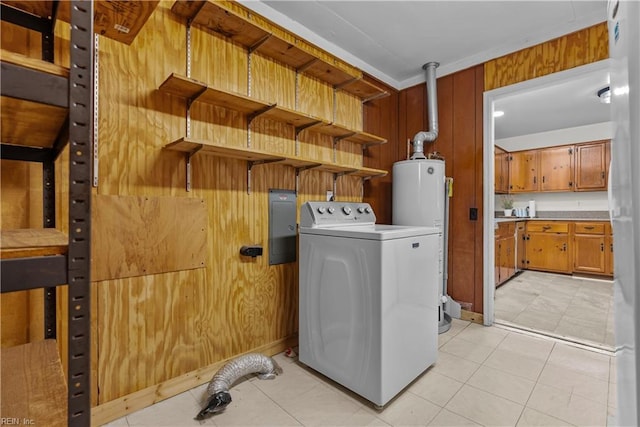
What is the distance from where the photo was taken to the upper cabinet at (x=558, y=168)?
4922 mm

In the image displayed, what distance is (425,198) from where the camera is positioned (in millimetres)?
2744

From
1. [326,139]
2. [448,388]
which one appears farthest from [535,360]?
[326,139]

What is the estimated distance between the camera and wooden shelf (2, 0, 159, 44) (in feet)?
3.52

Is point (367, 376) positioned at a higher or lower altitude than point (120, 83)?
lower

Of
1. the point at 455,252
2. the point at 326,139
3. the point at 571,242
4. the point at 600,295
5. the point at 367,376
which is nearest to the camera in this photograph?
the point at 367,376

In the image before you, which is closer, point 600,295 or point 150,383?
point 150,383

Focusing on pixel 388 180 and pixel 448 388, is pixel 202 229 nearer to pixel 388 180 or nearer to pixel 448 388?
pixel 448 388

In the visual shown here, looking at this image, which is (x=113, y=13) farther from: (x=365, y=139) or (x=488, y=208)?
(x=488, y=208)

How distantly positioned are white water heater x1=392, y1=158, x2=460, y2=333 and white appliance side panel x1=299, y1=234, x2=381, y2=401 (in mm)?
1253

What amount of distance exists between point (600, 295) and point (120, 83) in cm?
545

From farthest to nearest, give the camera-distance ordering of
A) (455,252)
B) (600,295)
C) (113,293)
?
(600,295)
(455,252)
(113,293)

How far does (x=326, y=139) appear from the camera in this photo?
8.66 feet

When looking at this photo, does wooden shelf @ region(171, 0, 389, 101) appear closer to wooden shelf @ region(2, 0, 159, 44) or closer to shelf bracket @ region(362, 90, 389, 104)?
shelf bracket @ region(362, 90, 389, 104)

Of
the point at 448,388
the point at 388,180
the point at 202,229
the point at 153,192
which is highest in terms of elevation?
the point at 388,180
